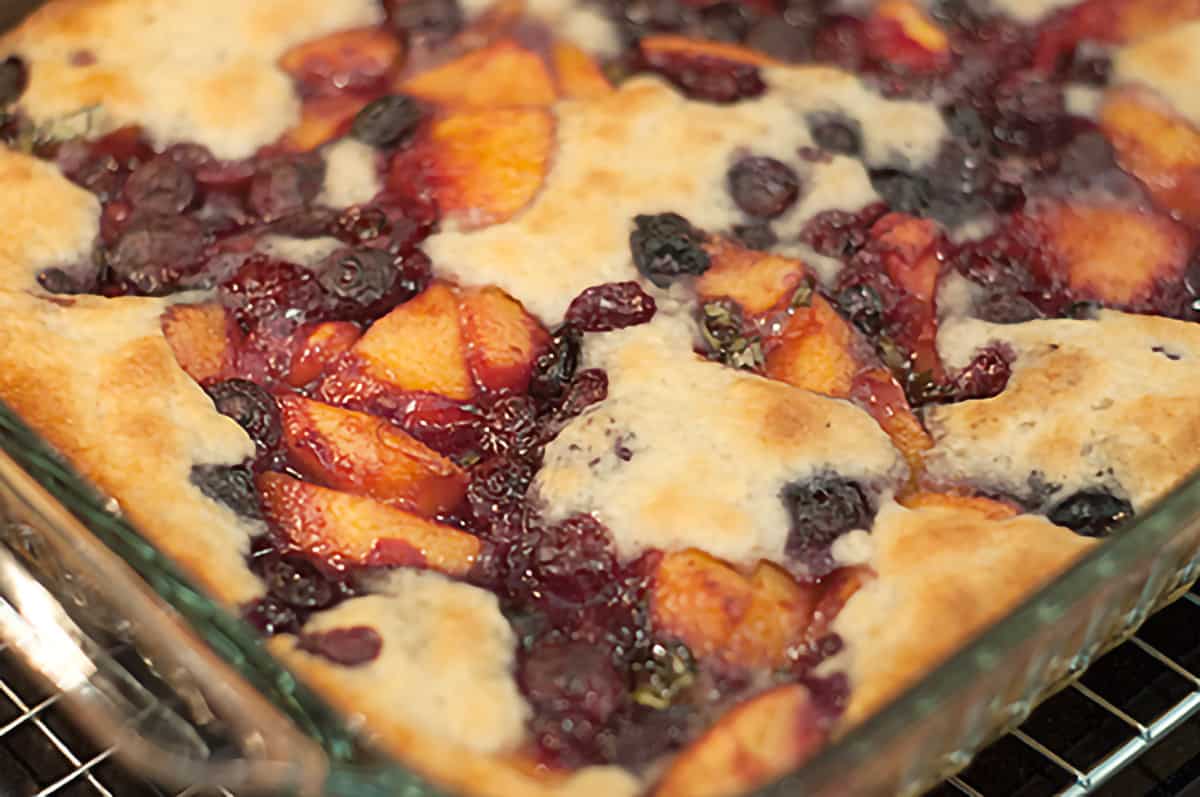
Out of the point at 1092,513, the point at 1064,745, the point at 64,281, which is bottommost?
the point at 1064,745

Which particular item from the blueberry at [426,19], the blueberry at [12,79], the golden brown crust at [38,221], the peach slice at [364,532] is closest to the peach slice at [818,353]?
the peach slice at [364,532]

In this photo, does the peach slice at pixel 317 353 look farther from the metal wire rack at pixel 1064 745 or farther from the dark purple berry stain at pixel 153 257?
the metal wire rack at pixel 1064 745

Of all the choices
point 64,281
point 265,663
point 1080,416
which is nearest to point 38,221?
point 64,281

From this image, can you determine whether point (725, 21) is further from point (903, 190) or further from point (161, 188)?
point (161, 188)

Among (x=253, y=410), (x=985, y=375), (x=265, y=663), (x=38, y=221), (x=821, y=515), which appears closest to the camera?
(x=265, y=663)

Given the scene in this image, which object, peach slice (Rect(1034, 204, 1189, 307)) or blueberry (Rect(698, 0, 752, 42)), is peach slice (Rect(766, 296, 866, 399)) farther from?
blueberry (Rect(698, 0, 752, 42))

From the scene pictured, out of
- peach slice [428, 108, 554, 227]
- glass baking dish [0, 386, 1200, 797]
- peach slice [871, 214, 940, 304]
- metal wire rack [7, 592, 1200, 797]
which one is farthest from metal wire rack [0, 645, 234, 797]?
peach slice [871, 214, 940, 304]

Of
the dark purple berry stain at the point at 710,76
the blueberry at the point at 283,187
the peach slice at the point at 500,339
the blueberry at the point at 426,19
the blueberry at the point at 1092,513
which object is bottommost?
the blueberry at the point at 1092,513
